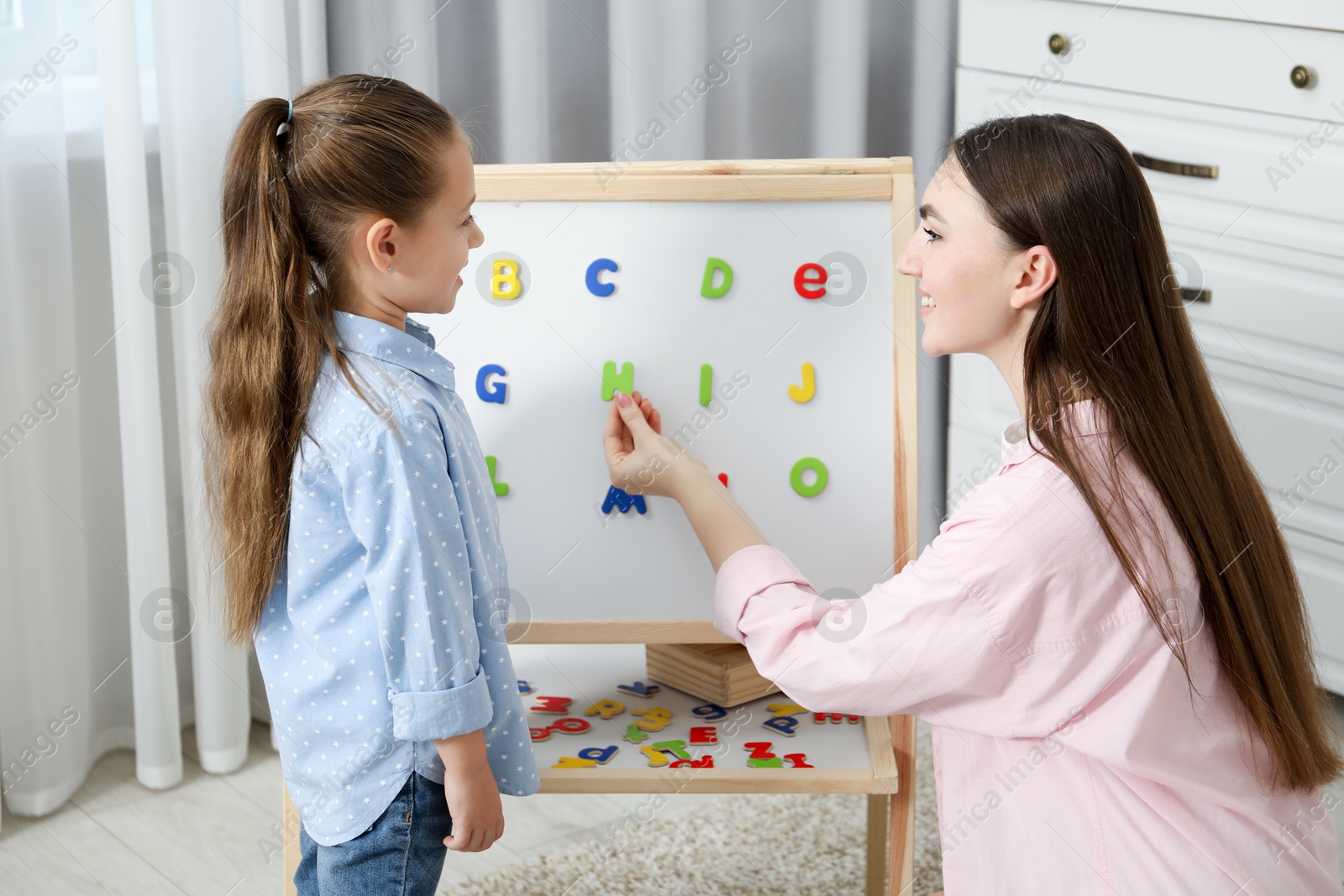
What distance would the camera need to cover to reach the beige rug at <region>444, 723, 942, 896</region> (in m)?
1.53

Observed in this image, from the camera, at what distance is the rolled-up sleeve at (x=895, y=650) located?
35.0 inches

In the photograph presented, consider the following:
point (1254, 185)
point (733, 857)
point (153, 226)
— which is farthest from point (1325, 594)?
point (153, 226)

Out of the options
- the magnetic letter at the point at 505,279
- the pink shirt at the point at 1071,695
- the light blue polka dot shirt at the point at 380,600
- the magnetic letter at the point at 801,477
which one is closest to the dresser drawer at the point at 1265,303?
the magnetic letter at the point at 801,477

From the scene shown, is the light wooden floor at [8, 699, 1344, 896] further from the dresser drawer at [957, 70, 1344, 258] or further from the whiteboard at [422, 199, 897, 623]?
the dresser drawer at [957, 70, 1344, 258]

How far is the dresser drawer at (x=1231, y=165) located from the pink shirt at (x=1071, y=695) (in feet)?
2.95

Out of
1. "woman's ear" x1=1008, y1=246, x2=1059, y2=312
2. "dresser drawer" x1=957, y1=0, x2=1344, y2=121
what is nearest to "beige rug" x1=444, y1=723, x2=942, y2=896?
"woman's ear" x1=1008, y1=246, x2=1059, y2=312

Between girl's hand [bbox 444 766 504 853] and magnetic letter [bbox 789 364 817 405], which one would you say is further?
magnetic letter [bbox 789 364 817 405]

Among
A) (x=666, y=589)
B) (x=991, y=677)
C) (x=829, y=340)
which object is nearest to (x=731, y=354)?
(x=829, y=340)

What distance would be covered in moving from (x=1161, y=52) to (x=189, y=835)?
1751mm

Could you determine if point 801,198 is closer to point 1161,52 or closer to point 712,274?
point 712,274

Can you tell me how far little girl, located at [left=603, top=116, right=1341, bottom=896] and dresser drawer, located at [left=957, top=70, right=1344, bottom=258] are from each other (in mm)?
776

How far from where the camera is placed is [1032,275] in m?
0.96

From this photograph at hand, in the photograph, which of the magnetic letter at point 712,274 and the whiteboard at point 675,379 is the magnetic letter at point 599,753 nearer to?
the whiteboard at point 675,379

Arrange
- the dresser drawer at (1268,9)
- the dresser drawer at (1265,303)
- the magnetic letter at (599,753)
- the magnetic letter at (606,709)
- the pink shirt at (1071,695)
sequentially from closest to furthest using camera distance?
1. the pink shirt at (1071,695)
2. the magnetic letter at (599,753)
3. the magnetic letter at (606,709)
4. the dresser drawer at (1268,9)
5. the dresser drawer at (1265,303)
